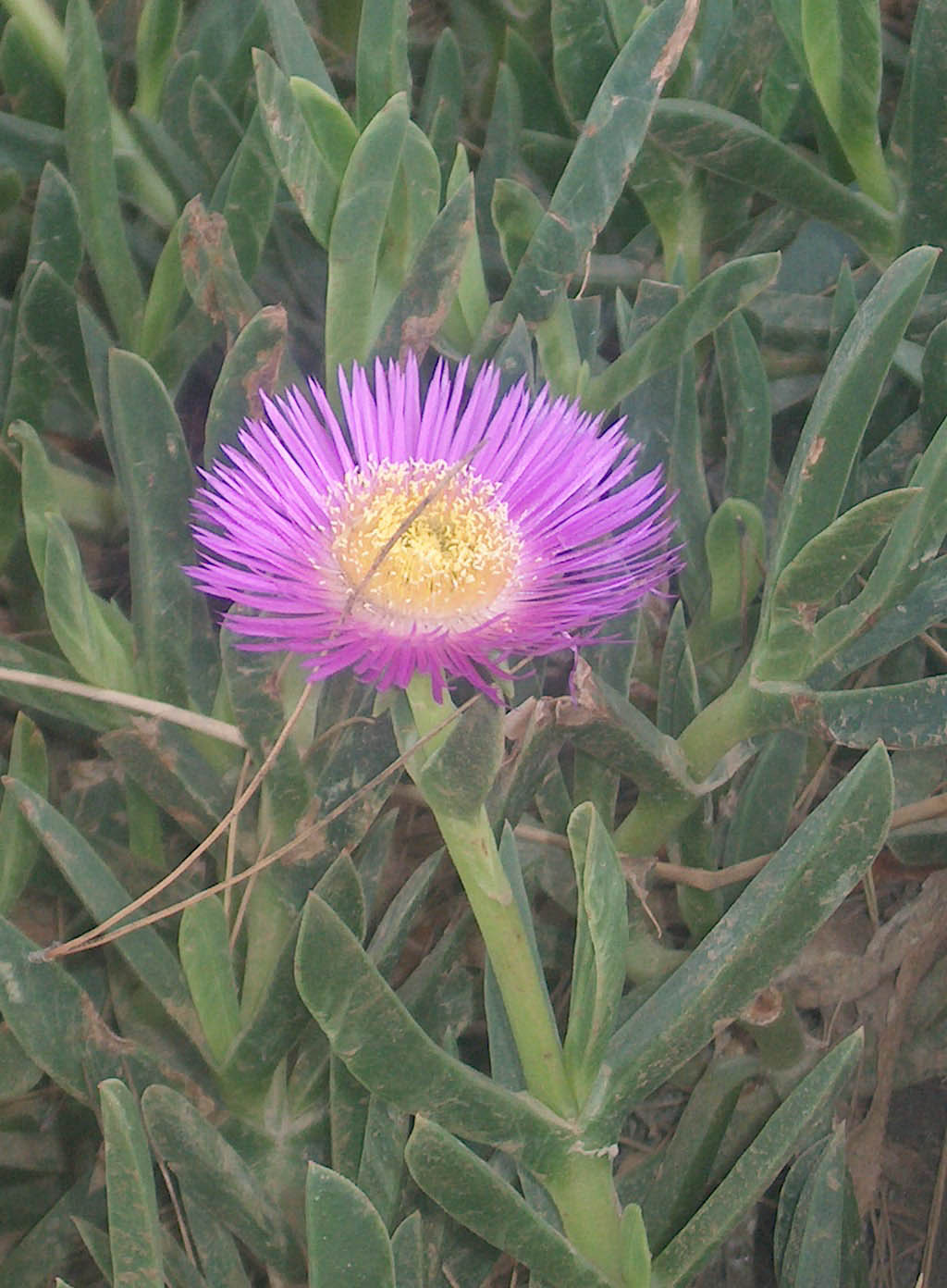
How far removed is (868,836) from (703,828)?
21 cm

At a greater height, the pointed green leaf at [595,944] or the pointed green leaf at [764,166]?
the pointed green leaf at [764,166]

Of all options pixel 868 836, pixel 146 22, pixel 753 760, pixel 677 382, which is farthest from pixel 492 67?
pixel 868 836

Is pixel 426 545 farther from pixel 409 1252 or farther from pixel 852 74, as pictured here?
pixel 852 74

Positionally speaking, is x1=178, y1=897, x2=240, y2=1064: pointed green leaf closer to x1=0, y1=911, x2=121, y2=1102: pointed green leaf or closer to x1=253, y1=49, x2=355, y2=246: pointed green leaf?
x1=0, y1=911, x2=121, y2=1102: pointed green leaf

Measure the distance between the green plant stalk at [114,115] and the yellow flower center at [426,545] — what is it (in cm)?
35

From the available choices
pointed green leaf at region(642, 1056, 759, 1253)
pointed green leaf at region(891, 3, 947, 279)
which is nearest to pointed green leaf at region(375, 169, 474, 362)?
pointed green leaf at region(891, 3, 947, 279)

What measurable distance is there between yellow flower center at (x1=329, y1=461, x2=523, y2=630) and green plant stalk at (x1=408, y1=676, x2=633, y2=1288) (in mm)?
57

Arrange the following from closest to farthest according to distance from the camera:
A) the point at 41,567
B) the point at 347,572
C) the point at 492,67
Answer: the point at 347,572
the point at 41,567
the point at 492,67

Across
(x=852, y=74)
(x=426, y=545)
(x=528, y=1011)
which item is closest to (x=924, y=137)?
(x=852, y=74)

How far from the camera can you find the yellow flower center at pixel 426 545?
1.74 ft

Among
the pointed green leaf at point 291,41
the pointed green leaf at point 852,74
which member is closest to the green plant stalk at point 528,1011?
A: the pointed green leaf at point 291,41

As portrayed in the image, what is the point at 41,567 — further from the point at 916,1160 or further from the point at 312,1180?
the point at 916,1160

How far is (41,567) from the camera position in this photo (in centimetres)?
64

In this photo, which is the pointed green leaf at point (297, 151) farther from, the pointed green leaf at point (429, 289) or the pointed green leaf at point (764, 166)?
the pointed green leaf at point (764, 166)
